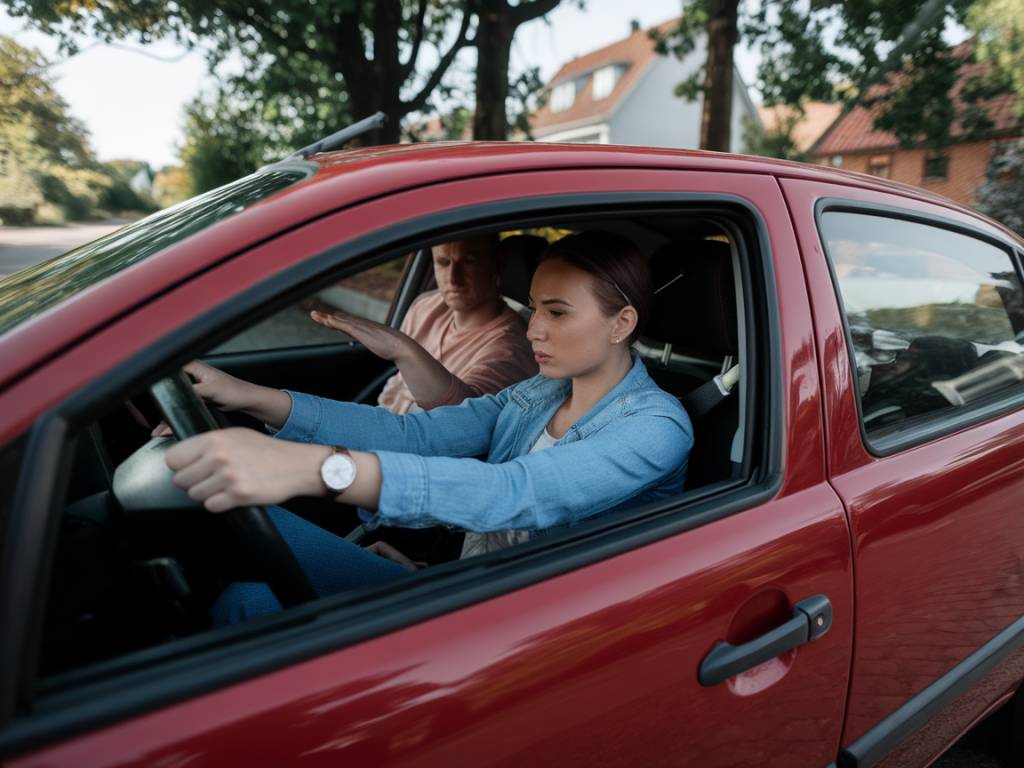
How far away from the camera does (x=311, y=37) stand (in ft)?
34.6

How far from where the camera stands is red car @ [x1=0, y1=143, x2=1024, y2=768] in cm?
83

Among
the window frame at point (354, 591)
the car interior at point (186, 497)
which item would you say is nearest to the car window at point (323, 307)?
the car interior at point (186, 497)

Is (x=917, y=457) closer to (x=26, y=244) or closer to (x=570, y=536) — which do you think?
(x=570, y=536)

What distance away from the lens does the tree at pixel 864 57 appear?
11.9 meters

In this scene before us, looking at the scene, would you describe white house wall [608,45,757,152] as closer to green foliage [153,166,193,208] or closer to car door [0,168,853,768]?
green foliage [153,166,193,208]

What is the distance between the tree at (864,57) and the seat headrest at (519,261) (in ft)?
32.1

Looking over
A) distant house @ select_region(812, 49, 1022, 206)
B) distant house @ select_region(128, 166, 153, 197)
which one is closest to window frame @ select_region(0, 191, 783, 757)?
distant house @ select_region(812, 49, 1022, 206)

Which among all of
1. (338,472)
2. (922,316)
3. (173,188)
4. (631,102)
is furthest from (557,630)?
(173,188)

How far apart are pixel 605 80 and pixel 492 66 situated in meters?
30.1

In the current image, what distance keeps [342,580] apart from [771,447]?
2.80 ft

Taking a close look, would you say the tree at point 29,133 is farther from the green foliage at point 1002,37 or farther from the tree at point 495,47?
the green foliage at point 1002,37

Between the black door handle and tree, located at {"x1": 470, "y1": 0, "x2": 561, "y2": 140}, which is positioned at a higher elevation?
tree, located at {"x1": 470, "y1": 0, "x2": 561, "y2": 140}

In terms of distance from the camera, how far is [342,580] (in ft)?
4.71

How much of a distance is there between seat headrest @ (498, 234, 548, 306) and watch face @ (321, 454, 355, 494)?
5.67 feet
